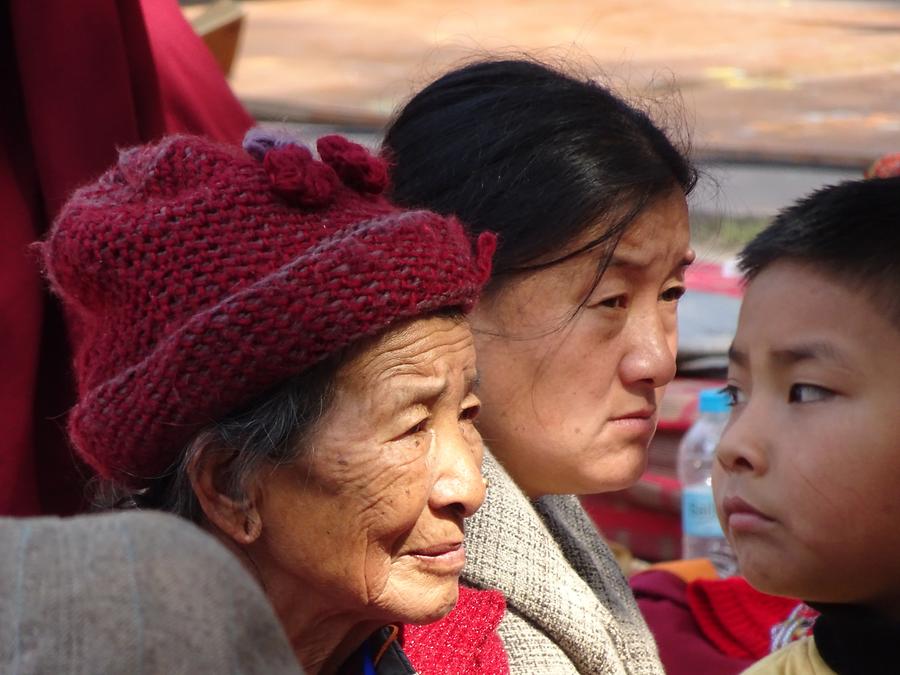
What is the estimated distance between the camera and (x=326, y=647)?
157 centimetres

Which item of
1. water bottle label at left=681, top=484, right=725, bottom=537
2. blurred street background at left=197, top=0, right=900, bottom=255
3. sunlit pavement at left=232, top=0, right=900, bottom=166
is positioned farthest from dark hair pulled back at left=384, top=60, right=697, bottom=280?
sunlit pavement at left=232, top=0, right=900, bottom=166

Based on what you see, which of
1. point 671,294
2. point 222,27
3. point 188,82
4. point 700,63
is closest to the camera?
point 671,294

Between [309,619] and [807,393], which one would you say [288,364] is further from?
[807,393]

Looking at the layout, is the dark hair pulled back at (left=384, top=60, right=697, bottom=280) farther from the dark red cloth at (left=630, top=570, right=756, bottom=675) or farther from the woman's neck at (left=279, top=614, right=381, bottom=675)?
the dark red cloth at (left=630, top=570, right=756, bottom=675)

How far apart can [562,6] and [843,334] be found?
11.8m

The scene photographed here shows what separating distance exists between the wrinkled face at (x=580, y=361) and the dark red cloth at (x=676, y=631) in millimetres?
814

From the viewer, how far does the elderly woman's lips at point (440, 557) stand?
59.9 inches

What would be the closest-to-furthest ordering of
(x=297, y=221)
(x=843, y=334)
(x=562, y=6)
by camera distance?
(x=297, y=221), (x=843, y=334), (x=562, y=6)

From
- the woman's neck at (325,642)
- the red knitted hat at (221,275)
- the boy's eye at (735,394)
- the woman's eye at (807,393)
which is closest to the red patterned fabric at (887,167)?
the boy's eye at (735,394)

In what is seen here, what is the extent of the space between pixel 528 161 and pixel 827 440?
59cm

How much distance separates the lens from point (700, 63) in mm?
10422

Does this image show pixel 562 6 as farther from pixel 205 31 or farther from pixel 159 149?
pixel 159 149

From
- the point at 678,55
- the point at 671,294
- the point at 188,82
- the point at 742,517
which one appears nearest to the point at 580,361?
the point at 671,294

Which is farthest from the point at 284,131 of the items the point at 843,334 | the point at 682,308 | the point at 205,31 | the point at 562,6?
the point at 562,6
